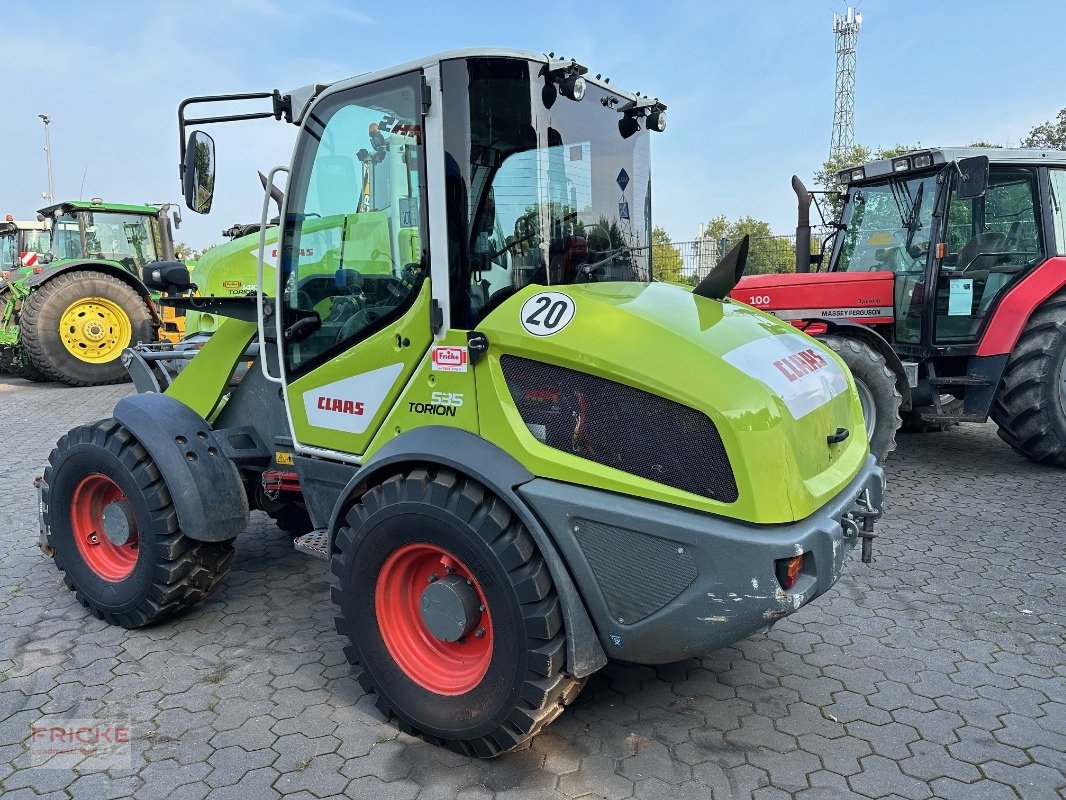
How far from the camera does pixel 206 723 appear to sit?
2.90m

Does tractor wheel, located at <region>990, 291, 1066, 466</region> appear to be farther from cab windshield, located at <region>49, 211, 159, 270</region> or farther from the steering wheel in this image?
cab windshield, located at <region>49, 211, 159, 270</region>

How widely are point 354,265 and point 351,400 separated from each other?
1.76ft

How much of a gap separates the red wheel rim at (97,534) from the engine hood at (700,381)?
2.28 m

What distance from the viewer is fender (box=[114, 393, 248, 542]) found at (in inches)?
131

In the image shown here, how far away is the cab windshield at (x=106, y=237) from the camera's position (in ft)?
40.9

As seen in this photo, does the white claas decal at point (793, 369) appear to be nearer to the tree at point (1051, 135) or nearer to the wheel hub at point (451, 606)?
the wheel hub at point (451, 606)

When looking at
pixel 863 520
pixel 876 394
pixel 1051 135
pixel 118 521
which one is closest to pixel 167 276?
pixel 118 521

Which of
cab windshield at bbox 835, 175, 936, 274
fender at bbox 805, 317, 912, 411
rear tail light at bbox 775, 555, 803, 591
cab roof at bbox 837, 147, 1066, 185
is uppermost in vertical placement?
cab roof at bbox 837, 147, 1066, 185

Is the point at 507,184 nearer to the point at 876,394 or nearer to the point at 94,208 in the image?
the point at 876,394

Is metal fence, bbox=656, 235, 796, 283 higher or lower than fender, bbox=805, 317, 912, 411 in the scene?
higher

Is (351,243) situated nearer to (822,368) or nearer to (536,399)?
(536,399)

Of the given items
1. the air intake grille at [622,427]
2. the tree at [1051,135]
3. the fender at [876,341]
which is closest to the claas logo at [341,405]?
the air intake grille at [622,427]

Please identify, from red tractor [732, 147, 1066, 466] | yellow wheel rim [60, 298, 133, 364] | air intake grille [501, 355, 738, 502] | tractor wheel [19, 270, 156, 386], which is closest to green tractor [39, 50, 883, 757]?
air intake grille [501, 355, 738, 502]

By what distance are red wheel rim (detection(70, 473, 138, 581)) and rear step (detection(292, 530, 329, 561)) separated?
106 cm
